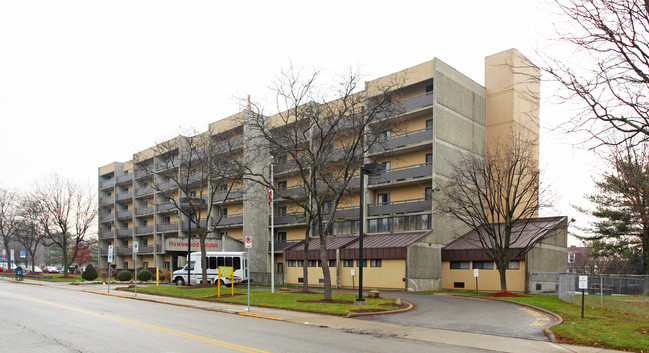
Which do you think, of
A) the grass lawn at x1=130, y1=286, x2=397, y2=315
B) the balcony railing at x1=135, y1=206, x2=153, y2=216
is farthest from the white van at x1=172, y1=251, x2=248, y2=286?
the balcony railing at x1=135, y1=206, x2=153, y2=216

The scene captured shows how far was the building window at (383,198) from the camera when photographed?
4520 centimetres

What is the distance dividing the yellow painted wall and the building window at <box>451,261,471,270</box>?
24cm

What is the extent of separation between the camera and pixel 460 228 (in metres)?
42.8

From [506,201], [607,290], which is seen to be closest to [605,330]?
[607,290]

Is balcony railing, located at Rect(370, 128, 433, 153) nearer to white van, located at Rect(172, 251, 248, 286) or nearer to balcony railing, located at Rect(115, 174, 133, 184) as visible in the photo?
white van, located at Rect(172, 251, 248, 286)

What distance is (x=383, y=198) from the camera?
45750 mm

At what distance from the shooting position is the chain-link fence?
79.6ft

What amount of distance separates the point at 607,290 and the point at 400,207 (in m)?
17.4

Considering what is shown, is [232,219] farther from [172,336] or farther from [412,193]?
[172,336]

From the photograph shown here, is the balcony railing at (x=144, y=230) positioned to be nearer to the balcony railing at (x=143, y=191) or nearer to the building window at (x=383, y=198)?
the balcony railing at (x=143, y=191)

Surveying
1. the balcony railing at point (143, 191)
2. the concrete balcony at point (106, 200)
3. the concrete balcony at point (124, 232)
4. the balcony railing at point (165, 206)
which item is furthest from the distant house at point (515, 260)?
the concrete balcony at point (106, 200)

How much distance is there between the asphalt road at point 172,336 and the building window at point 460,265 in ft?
84.1

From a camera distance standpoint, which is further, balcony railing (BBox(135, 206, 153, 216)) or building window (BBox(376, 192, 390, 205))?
balcony railing (BBox(135, 206, 153, 216))

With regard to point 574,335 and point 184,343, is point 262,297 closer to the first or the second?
point 184,343
